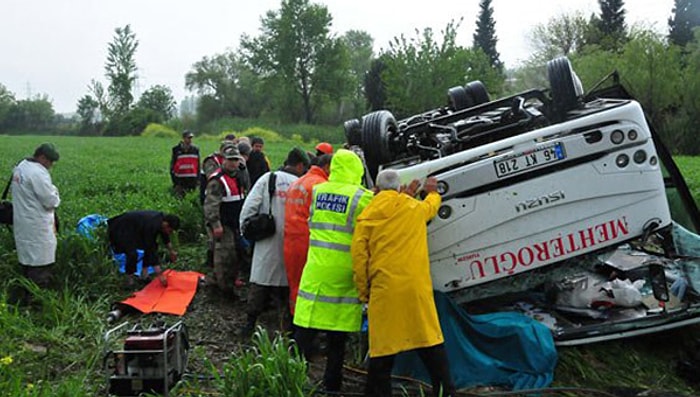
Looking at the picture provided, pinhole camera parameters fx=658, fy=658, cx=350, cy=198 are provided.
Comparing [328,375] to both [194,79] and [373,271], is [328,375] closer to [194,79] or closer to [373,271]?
[373,271]

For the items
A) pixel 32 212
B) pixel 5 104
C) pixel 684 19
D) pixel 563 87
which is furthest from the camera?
pixel 5 104

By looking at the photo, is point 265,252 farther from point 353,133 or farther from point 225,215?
point 353,133

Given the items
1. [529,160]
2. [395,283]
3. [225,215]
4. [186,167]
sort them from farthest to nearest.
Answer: [186,167] < [225,215] < [529,160] < [395,283]

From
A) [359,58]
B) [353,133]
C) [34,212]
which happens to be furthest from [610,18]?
[34,212]

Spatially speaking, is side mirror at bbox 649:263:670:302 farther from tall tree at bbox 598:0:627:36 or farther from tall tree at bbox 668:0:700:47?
tall tree at bbox 668:0:700:47

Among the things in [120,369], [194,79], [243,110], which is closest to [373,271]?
[120,369]

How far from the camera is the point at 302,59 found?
6275cm

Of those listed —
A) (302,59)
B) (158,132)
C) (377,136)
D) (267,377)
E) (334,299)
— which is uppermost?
(302,59)

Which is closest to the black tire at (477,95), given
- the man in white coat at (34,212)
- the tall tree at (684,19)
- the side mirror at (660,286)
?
the side mirror at (660,286)

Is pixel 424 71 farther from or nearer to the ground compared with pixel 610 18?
nearer to the ground

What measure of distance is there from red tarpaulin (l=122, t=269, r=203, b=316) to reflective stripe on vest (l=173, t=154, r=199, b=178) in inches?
159

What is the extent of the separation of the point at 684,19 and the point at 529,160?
5399 centimetres

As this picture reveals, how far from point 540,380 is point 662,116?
111 ft

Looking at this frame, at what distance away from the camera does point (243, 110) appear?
62.9 meters
